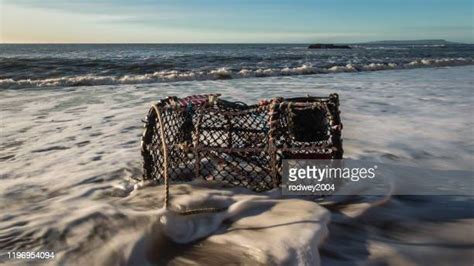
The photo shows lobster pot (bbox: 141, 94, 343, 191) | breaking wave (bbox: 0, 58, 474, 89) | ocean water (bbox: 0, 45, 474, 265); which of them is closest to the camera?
ocean water (bbox: 0, 45, 474, 265)

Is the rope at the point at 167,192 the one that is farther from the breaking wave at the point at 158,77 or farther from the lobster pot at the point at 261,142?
the breaking wave at the point at 158,77

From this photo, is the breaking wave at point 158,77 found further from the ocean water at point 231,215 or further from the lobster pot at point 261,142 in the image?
the lobster pot at point 261,142

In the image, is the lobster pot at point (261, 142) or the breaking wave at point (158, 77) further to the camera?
the breaking wave at point (158, 77)

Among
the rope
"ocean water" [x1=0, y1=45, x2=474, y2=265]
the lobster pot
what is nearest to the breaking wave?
"ocean water" [x1=0, y1=45, x2=474, y2=265]

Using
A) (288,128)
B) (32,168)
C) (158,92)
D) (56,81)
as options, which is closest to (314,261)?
(288,128)

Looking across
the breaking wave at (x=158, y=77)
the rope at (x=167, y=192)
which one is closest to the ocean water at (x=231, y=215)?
the rope at (x=167, y=192)

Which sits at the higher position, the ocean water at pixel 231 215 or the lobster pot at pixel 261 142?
the lobster pot at pixel 261 142

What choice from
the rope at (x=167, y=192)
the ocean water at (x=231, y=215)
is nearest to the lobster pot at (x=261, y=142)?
the rope at (x=167, y=192)

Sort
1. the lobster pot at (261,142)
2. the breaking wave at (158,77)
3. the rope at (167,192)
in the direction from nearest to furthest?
1. the rope at (167,192)
2. the lobster pot at (261,142)
3. the breaking wave at (158,77)

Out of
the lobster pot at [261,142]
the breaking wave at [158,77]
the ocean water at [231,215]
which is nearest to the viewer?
the ocean water at [231,215]

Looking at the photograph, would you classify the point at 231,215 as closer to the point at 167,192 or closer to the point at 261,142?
the point at 167,192

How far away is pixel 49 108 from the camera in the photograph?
10.1 m

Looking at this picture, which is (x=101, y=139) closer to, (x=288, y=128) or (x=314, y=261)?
(x=288, y=128)

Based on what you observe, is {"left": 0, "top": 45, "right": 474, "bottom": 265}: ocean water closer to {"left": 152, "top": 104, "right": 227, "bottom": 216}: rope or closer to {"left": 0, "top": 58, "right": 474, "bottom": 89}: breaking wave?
{"left": 152, "top": 104, "right": 227, "bottom": 216}: rope
